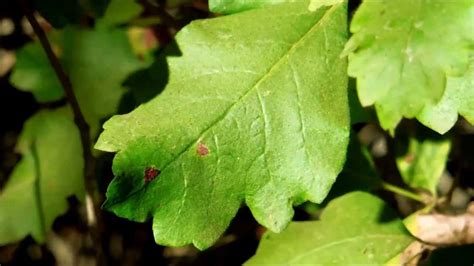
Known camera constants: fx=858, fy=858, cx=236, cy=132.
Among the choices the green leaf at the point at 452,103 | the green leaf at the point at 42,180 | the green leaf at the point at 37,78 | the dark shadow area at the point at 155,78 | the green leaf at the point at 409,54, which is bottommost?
the green leaf at the point at 42,180

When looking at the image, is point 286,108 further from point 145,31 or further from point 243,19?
point 145,31

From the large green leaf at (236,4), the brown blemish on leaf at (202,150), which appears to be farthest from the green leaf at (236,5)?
the brown blemish on leaf at (202,150)

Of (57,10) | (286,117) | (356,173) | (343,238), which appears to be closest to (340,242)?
(343,238)

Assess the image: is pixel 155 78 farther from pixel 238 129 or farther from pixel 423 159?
pixel 423 159

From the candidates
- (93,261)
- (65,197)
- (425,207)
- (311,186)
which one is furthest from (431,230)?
(93,261)

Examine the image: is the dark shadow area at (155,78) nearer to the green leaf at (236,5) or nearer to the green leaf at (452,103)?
the green leaf at (236,5)
